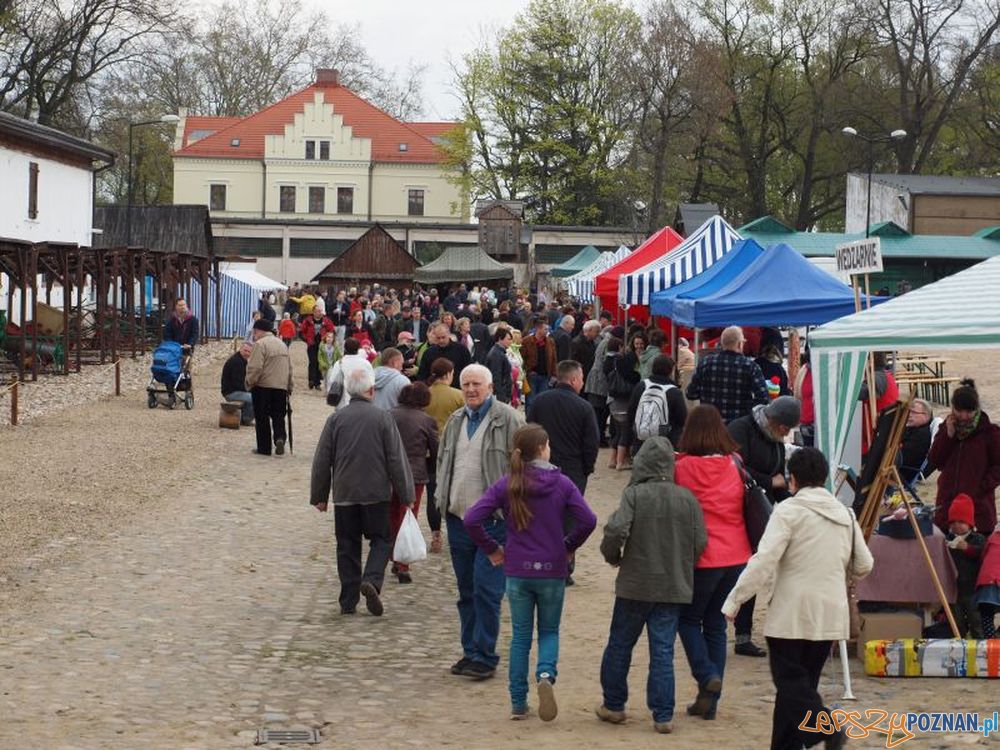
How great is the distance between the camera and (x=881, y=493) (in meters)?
9.52

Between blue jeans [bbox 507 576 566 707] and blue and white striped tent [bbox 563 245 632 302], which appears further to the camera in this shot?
Answer: blue and white striped tent [bbox 563 245 632 302]

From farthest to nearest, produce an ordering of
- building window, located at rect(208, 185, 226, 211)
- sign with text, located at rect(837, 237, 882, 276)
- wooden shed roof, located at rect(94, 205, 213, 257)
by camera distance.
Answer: building window, located at rect(208, 185, 226, 211), wooden shed roof, located at rect(94, 205, 213, 257), sign with text, located at rect(837, 237, 882, 276)

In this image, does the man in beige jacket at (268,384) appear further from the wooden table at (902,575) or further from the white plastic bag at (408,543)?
the wooden table at (902,575)

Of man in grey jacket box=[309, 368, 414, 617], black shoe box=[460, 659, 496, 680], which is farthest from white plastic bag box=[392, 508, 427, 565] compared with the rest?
black shoe box=[460, 659, 496, 680]

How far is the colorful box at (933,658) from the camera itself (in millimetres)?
8938

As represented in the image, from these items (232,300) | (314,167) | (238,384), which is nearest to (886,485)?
(238,384)

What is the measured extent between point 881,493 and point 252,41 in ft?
274

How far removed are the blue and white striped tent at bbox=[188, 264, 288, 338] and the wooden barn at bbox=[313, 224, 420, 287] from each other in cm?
1666

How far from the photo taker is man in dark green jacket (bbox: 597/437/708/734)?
25.5 feet

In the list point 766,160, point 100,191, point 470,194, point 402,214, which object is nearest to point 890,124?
point 766,160

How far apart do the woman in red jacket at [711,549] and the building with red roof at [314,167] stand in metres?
80.7

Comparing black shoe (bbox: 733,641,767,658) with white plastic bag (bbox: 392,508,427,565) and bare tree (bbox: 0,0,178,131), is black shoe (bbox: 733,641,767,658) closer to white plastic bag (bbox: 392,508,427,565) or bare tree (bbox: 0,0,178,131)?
white plastic bag (bbox: 392,508,427,565)

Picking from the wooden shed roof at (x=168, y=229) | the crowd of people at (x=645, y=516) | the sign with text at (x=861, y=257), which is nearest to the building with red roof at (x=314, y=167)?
the wooden shed roof at (x=168, y=229)

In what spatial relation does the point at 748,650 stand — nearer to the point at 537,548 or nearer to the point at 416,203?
the point at 537,548
